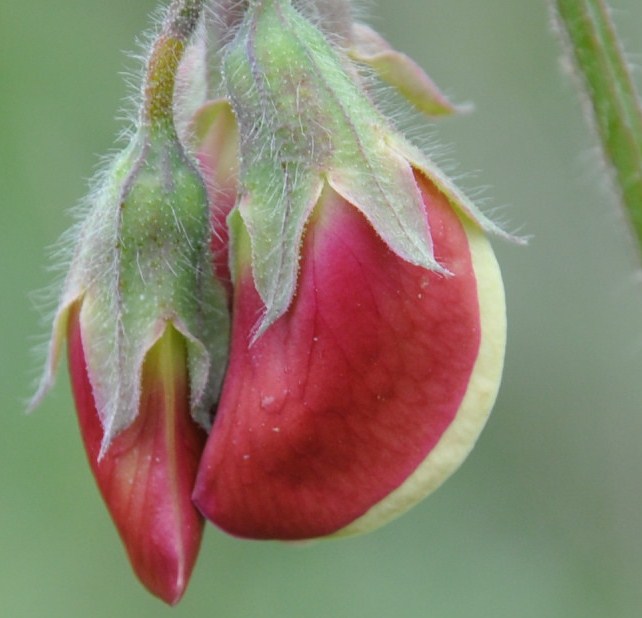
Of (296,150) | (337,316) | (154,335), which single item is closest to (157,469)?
(154,335)

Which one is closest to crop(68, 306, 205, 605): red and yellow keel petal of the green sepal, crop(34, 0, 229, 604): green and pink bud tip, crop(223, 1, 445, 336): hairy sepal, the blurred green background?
crop(34, 0, 229, 604): green and pink bud tip

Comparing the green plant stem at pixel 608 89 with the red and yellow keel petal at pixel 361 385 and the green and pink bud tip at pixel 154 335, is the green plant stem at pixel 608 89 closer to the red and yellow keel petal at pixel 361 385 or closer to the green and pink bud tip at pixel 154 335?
the red and yellow keel petal at pixel 361 385

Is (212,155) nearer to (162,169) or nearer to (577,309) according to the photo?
(162,169)

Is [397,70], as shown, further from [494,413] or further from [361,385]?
[494,413]

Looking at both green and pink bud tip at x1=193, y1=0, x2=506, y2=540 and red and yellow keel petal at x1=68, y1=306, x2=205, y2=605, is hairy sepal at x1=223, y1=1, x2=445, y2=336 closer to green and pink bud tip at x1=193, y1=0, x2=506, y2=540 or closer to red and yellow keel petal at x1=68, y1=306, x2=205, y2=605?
green and pink bud tip at x1=193, y1=0, x2=506, y2=540

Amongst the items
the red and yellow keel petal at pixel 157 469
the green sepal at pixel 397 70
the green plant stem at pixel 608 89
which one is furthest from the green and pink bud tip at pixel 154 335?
the green plant stem at pixel 608 89

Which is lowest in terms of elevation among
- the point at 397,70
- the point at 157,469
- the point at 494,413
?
the point at 494,413
